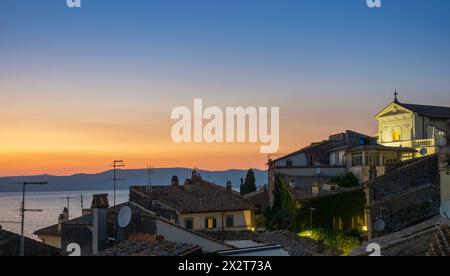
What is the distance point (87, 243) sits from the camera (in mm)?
15641

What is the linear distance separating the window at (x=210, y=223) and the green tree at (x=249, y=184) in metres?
16.3

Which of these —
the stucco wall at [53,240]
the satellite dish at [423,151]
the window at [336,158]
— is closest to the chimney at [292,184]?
the window at [336,158]

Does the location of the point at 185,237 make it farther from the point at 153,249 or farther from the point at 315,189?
the point at 315,189

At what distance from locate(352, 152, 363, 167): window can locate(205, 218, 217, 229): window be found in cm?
1217

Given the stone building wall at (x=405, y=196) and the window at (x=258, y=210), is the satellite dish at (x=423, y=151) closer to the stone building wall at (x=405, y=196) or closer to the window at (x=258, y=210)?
the window at (x=258, y=210)

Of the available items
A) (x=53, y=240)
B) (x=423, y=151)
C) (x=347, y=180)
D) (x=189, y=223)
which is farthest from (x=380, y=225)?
(x=423, y=151)

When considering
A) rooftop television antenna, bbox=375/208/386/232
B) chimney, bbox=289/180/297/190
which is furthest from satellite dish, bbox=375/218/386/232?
chimney, bbox=289/180/297/190

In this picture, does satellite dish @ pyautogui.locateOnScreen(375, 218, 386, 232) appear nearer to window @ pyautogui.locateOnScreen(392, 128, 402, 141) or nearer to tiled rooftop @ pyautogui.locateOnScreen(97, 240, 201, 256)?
tiled rooftop @ pyautogui.locateOnScreen(97, 240, 201, 256)

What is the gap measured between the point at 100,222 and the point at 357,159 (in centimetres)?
2626

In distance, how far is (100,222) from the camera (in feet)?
42.4

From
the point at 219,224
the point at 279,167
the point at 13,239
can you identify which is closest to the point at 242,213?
the point at 219,224

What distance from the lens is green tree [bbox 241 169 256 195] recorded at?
45625 millimetres
